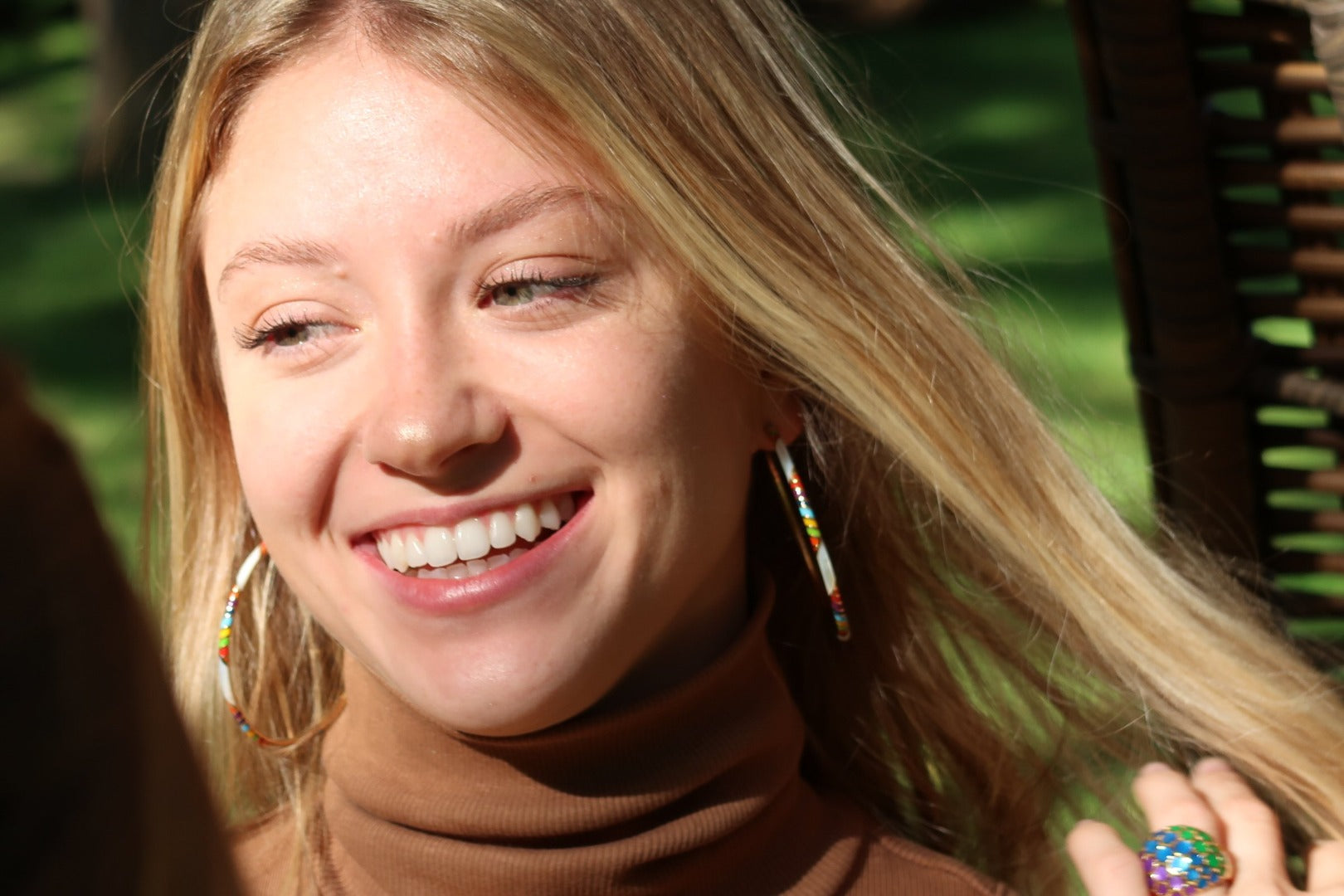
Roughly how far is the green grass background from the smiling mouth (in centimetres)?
78

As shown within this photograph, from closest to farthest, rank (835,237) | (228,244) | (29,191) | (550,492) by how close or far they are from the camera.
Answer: (550,492), (228,244), (835,237), (29,191)

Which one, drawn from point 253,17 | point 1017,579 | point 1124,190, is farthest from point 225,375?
point 1124,190

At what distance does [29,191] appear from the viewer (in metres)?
7.28

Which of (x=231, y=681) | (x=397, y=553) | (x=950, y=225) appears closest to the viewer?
(x=397, y=553)

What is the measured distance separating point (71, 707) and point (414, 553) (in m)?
0.95

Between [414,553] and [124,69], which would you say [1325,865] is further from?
[124,69]

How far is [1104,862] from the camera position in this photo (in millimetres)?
1936

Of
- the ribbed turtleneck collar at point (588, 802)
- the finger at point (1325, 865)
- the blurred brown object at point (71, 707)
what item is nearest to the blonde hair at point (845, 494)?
the finger at point (1325, 865)

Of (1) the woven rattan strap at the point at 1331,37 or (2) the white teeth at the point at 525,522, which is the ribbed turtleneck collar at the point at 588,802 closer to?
(2) the white teeth at the point at 525,522

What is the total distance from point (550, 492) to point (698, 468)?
0.18m

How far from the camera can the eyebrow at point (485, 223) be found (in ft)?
5.49

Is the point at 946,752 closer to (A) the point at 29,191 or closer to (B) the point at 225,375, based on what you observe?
(B) the point at 225,375

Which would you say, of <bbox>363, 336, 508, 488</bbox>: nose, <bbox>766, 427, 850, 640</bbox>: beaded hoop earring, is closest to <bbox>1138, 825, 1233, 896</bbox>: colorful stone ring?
<bbox>766, 427, 850, 640</bbox>: beaded hoop earring

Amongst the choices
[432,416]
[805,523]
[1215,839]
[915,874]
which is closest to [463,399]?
[432,416]
